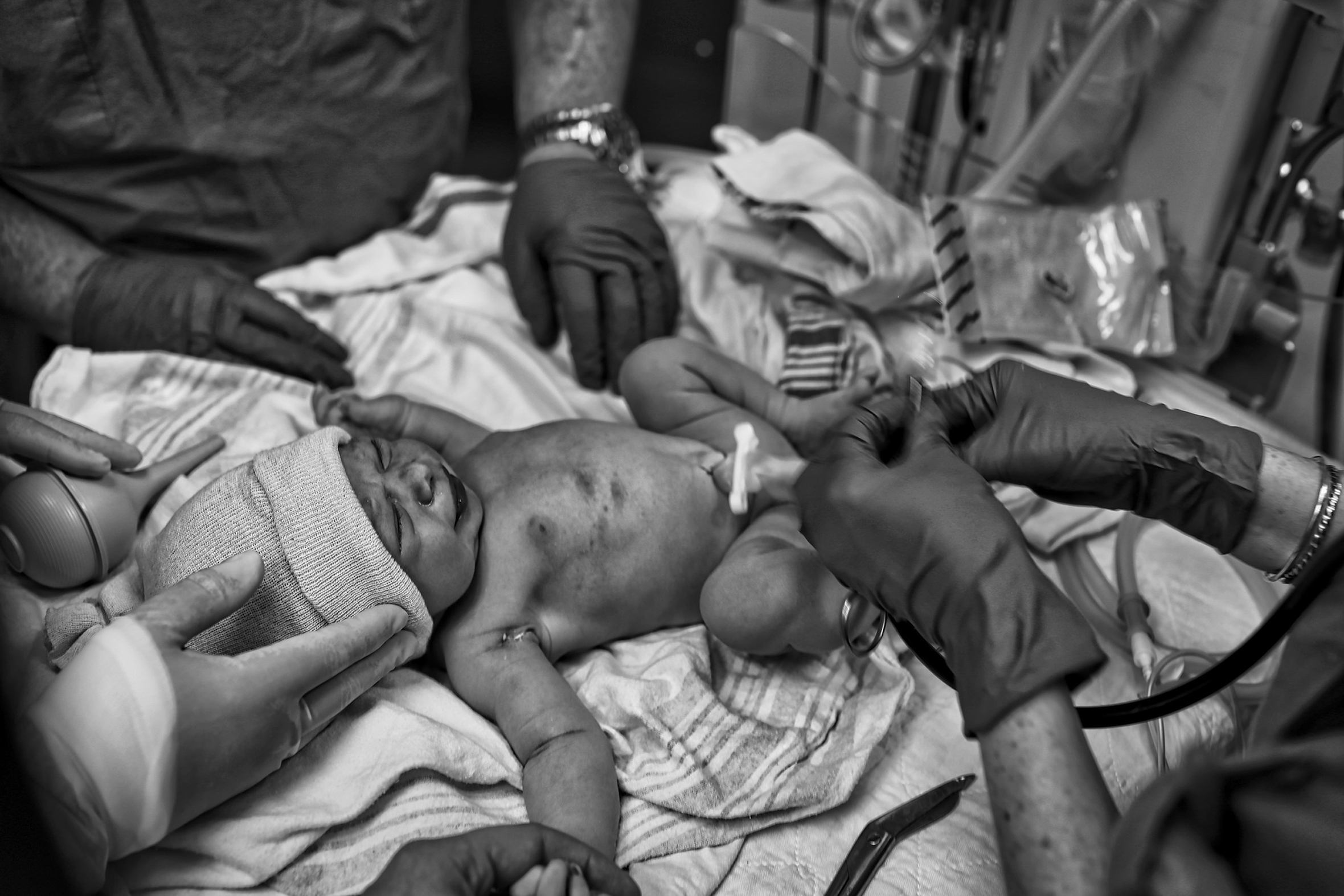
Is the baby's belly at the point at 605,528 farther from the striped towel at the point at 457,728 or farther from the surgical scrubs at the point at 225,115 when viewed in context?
the surgical scrubs at the point at 225,115

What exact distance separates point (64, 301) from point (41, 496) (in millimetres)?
499

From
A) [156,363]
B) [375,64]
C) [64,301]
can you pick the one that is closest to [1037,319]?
[375,64]

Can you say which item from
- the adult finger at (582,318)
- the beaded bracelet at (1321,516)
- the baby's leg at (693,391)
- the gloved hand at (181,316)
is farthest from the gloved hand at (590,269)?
the beaded bracelet at (1321,516)

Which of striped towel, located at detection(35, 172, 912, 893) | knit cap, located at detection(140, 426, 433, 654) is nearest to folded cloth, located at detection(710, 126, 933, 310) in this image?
striped towel, located at detection(35, 172, 912, 893)

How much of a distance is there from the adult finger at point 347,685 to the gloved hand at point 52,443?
1.24ft

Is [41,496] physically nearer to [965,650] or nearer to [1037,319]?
[965,650]

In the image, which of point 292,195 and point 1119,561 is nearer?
point 1119,561

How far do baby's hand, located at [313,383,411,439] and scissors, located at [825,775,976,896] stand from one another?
0.77 meters

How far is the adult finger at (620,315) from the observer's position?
147cm

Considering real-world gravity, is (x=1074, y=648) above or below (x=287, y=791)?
above

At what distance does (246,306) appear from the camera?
54.9 inches

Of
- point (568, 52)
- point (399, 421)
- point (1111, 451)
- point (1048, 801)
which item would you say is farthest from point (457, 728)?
point (568, 52)

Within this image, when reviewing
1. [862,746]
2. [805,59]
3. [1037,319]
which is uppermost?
[805,59]

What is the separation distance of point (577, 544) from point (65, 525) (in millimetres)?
534
